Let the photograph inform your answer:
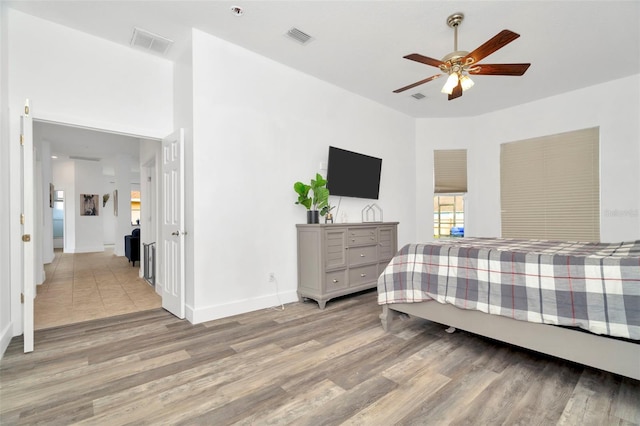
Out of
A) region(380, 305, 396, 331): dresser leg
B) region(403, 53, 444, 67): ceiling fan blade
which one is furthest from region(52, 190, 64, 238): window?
region(403, 53, 444, 67): ceiling fan blade

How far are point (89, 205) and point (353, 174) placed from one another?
970cm

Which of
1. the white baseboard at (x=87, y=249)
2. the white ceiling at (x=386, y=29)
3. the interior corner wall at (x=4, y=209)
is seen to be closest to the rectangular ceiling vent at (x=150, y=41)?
the white ceiling at (x=386, y=29)

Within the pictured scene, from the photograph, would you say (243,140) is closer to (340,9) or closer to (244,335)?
(340,9)

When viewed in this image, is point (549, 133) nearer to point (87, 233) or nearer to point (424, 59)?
point (424, 59)

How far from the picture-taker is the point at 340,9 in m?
2.73

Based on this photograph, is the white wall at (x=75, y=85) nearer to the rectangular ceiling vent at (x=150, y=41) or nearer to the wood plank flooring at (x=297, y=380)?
the rectangular ceiling vent at (x=150, y=41)

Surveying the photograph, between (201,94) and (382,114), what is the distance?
10.2ft

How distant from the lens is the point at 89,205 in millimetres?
9742

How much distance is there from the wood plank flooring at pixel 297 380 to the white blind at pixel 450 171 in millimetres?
3549

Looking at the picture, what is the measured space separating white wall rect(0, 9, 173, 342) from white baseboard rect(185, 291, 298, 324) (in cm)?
150

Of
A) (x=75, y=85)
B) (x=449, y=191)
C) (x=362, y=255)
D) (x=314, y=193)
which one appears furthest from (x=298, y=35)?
(x=449, y=191)

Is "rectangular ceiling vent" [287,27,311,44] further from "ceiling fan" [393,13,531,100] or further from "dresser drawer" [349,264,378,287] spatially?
"dresser drawer" [349,264,378,287]

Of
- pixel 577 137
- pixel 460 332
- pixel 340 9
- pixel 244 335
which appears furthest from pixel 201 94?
pixel 577 137

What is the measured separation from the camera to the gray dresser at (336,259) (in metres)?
3.46
